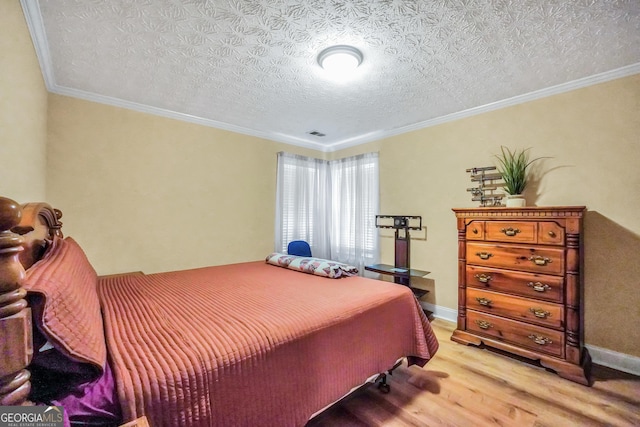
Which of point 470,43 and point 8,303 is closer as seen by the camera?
point 8,303

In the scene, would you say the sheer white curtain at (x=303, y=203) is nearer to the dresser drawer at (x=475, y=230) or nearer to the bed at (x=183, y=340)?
the bed at (x=183, y=340)

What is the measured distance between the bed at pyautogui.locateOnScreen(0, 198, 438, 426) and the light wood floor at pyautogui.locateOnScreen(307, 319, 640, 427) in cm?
27

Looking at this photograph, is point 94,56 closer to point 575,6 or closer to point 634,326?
point 575,6

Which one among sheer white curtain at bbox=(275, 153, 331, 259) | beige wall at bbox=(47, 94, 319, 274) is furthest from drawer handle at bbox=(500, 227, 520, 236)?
beige wall at bbox=(47, 94, 319, 274)

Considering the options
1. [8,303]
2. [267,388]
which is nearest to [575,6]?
[267,388]

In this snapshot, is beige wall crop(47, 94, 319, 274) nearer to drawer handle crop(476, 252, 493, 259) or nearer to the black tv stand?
the black tv stand

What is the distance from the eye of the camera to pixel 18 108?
5.41ft

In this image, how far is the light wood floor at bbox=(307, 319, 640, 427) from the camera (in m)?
1.67

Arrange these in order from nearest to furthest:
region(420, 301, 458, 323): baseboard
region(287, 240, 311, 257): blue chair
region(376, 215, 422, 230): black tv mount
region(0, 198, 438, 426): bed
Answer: region(0, 198, 438, 426): bed, region(420, 301, 458, 323): baseboard, region(376, 215, 422, 230): black tv mount, region(287, 240, 311, 257): blue chair

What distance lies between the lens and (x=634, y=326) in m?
2.18

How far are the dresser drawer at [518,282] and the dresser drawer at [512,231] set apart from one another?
0.96 ft

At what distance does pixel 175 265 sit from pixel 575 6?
13.1 feet

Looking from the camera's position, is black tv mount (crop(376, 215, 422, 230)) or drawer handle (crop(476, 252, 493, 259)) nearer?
drawer handle (crop(476, 252, 493, 259))

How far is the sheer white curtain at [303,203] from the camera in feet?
13.4
